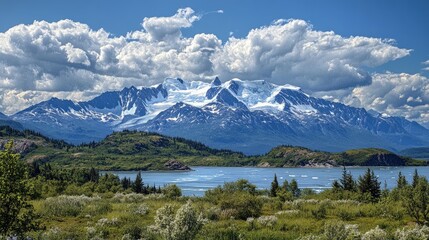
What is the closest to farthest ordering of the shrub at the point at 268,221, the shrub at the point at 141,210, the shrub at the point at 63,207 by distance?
1. the shrub at the point at 268,221
2. the shrub at the point at 141,210
3. the shrub at the point at 63,207

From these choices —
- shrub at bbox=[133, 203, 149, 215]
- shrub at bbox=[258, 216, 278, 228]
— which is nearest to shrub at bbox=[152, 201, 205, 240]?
shrub at bbox=[258, 216, 278, 228]

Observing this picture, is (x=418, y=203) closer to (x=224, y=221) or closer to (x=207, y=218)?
(x=224, y=221)

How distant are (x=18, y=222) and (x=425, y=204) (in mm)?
38379

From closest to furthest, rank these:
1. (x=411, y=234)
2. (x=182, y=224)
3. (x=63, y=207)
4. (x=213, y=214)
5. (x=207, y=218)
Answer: (x=182, y=224), (x=411, y=234), (x=207, y=218), (x=213, y=214), (x=63, y=207)

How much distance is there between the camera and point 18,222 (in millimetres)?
26625

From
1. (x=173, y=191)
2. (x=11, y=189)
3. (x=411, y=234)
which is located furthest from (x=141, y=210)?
(x=173, y=191)

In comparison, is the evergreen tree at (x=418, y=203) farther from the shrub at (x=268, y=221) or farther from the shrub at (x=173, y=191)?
the shrub at (x=173, y=191)

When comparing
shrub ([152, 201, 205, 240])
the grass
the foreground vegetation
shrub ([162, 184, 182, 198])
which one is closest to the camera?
the foreground vegetation

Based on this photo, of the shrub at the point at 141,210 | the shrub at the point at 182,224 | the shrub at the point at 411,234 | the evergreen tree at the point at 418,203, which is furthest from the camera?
the shrub at the point at 141,210

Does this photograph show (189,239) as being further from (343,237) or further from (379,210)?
(379,210)

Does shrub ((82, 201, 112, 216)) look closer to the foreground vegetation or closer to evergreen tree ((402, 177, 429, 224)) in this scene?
the foreground vegetation

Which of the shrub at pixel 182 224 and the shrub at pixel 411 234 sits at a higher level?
the shrub at pixel 182 224

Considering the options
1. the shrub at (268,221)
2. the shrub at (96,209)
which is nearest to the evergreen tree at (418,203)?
the shrub at (268,221)

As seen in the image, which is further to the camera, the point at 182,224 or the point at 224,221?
the point at 224,221
